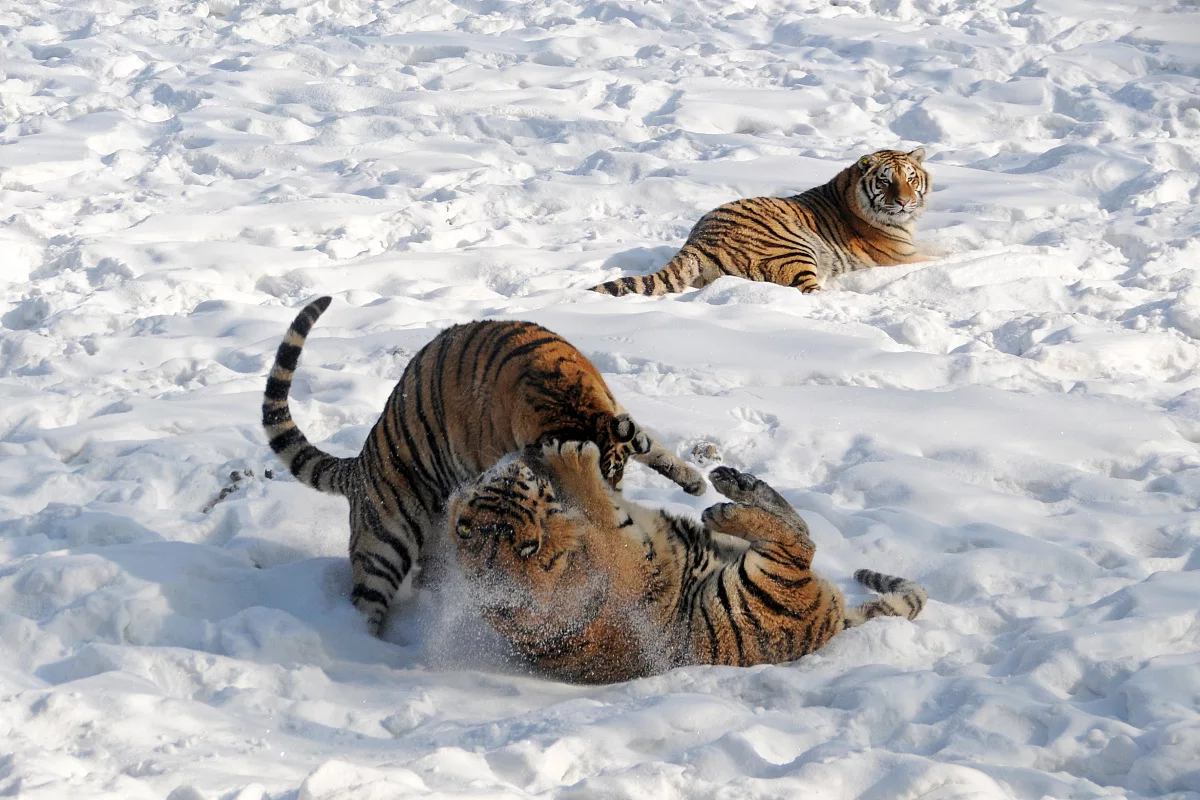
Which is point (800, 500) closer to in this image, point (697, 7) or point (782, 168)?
point (782, 168)

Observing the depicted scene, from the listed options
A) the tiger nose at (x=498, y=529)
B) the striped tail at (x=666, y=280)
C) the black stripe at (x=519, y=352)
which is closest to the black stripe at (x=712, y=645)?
the tiger nose at (x=498, y=529)

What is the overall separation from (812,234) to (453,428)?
13.0ft

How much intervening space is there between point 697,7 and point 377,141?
381 centimetres

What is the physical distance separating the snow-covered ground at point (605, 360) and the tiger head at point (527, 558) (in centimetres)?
20

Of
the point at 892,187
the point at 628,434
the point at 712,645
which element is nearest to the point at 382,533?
the point at 628,434

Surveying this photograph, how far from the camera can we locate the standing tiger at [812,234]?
262 inches

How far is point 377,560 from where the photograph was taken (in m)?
3.81

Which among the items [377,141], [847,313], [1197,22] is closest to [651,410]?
[847,313]

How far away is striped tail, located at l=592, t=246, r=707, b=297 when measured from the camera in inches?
250

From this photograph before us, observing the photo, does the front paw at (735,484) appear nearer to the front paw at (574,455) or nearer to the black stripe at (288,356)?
the front paw at (574,455)

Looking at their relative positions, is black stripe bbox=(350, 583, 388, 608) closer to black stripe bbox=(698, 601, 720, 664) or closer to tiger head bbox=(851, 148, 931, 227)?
black stripe bbox=(698, 601, 720, 664)

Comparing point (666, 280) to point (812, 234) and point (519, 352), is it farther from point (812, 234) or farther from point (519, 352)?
point (519, 352)

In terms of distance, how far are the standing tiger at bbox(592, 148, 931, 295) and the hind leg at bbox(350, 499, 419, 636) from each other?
275cm

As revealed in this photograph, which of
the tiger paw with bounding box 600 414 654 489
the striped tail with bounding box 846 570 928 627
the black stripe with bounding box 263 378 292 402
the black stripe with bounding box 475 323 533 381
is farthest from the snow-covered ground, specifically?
the black stripe with bounding box 475 323 533 381
